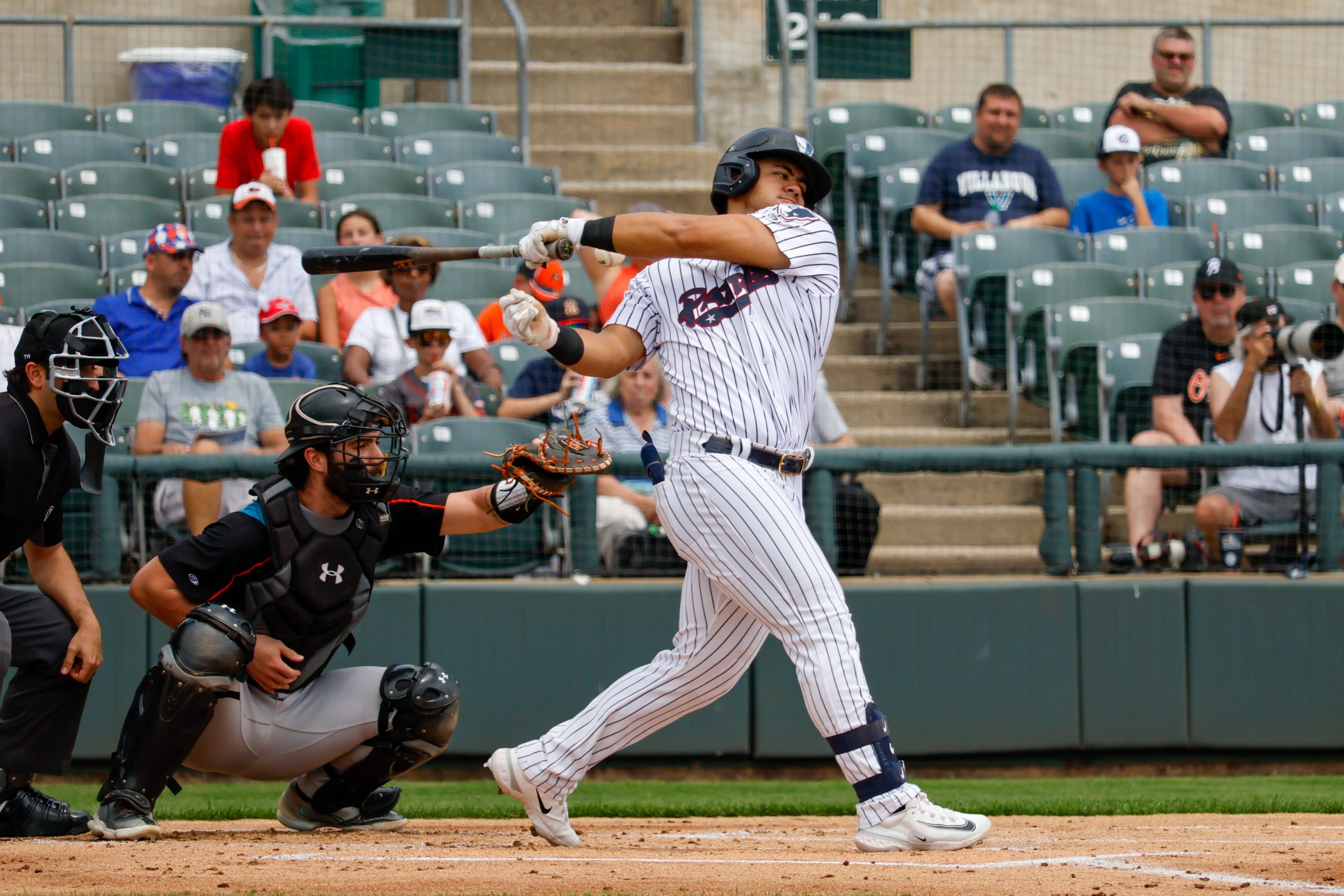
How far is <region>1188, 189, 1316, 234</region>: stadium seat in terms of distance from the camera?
29.0 feet

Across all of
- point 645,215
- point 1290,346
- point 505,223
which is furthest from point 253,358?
Result: point 1290,346

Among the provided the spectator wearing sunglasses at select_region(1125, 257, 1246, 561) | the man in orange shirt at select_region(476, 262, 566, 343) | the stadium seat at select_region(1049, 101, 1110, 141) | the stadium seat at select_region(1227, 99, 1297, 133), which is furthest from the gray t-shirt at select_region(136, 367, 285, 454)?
the stadium seat at select_region(1227, 99, 1297, 133)

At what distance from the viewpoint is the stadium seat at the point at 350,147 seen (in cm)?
934

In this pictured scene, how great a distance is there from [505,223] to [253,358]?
2.02 m

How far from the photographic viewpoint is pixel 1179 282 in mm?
7953

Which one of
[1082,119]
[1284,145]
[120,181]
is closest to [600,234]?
[120,181]

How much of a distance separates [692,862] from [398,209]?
5447 millimetres

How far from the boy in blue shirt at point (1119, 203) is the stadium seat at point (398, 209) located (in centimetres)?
345

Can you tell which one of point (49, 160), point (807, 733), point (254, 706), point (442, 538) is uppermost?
point (49, 160)

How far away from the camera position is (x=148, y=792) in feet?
13.8

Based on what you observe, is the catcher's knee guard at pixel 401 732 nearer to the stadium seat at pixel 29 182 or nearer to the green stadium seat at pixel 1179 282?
the green stadium seat at pixel 1179 282

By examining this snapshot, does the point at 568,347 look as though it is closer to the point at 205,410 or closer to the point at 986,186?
the point at 205,410

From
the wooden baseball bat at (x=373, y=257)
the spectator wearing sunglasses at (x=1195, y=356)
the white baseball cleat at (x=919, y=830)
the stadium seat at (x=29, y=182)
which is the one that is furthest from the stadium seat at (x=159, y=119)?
the white baseball cleat at (x=919, y=830)

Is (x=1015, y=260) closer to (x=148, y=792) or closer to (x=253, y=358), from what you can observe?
(x=253, y=358)
